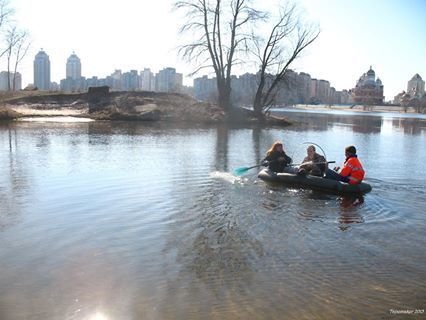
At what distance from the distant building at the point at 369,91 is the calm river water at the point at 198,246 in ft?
500

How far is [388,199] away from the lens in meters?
11.1

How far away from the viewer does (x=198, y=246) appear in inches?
290

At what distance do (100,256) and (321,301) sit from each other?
10.6 feet

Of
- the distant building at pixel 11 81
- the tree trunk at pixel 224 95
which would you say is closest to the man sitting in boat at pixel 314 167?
the tree trunk at pixel 224 95

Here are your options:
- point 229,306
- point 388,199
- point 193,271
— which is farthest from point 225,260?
point 388,199

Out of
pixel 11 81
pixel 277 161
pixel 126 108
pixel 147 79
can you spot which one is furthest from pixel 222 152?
pixel 147 79

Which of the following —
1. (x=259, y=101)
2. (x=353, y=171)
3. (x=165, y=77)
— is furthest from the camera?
(x=165, y=77)

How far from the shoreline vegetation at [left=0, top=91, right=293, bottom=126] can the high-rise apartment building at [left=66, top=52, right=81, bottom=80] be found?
3388 inches

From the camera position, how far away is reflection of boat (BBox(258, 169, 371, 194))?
1129 cm

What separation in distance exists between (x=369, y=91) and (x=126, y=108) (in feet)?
461

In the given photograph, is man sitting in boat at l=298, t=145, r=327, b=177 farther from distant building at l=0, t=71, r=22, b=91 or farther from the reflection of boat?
distant building at l=0, t=71, r=22, b=91

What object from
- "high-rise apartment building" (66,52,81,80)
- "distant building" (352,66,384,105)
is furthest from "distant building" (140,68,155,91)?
"distant building" (352,66,384,105)

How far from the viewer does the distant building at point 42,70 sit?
346ft

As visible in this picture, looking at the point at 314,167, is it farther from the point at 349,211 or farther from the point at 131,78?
the point at 131,78
